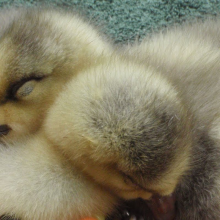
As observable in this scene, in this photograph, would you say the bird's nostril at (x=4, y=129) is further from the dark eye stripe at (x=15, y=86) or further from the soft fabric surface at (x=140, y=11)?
the soft fabric surface at (x=140, y=11)

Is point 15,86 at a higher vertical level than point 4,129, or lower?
higher

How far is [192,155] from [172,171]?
0.11 m

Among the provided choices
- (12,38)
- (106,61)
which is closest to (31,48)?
(12,38)

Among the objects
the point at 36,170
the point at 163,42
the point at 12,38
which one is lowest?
the point at 36,170

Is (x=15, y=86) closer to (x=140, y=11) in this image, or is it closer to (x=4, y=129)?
(x=4, y=129)

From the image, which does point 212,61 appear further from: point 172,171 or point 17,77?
point 17,77

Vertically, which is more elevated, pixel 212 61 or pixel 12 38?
pixel 212 61

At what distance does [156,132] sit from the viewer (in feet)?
2.25

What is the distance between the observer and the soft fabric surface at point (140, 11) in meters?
1.56

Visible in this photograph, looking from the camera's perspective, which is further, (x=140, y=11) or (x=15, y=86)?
(x=140, y=11)

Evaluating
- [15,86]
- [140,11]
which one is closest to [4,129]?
[15,86]

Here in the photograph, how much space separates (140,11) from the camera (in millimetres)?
1592

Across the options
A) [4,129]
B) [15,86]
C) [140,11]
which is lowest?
[4,129]

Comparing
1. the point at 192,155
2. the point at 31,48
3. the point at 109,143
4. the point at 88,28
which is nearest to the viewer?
the point at 109,143
